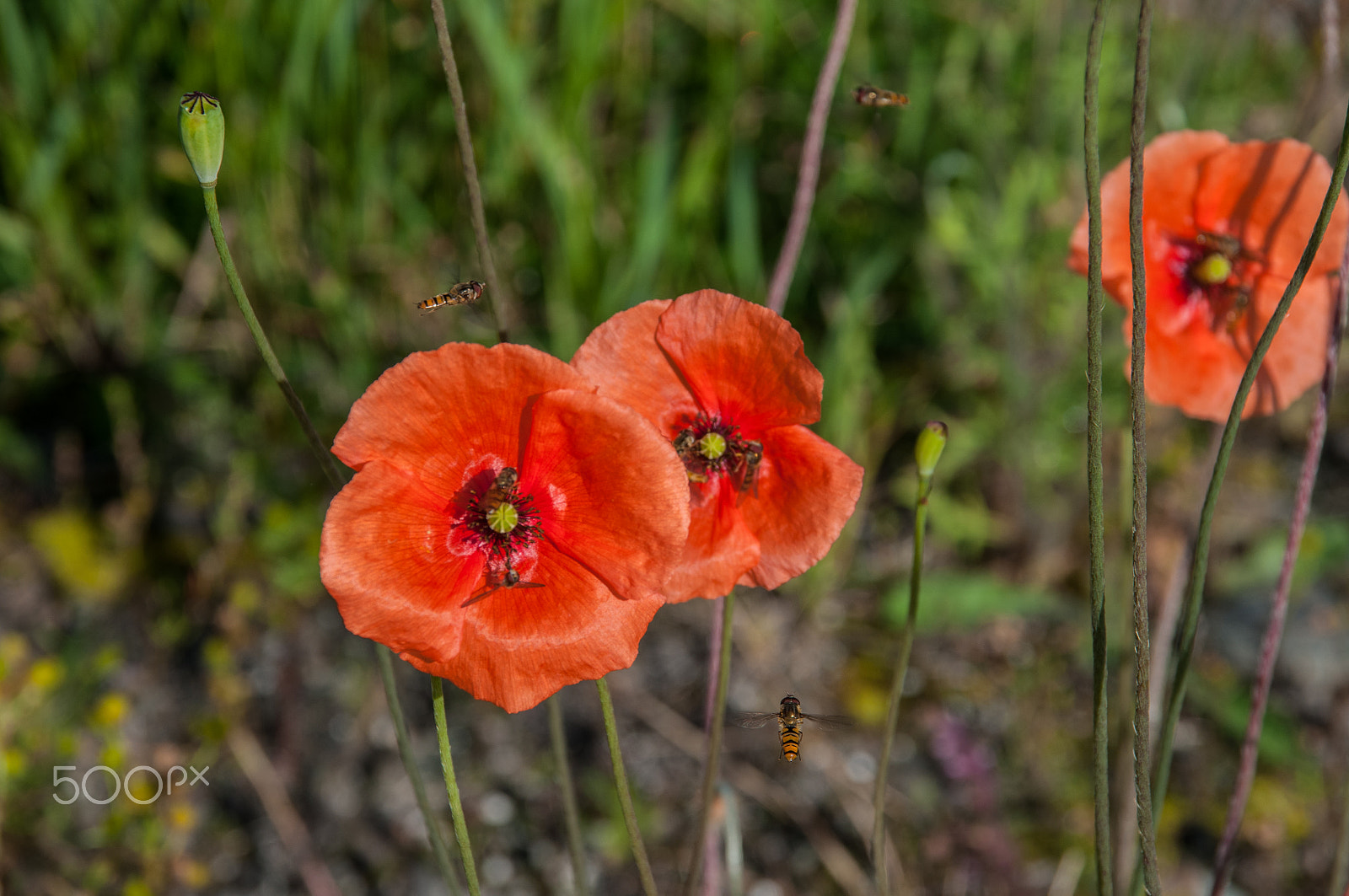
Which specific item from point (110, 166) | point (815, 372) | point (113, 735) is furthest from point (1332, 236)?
point (110, 166)

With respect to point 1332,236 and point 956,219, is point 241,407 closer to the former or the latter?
point 956,219

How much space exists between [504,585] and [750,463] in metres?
0.39

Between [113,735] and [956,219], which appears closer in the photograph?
[113,735]

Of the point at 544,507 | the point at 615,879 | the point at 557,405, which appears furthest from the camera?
the point at 615,879

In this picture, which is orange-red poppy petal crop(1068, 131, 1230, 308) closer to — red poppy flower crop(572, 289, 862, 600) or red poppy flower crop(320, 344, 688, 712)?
red poppy flower crop(572, 289, 862, 600)

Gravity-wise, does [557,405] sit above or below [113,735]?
above

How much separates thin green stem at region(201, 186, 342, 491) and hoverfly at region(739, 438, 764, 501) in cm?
56

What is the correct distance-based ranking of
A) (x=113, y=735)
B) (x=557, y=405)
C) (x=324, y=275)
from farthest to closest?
1. (x=324, y=275)
2. (x=113, y=735)
3. (x=557, y=405)

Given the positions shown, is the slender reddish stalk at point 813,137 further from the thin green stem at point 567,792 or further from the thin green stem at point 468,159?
the thin green stem at point 567,792

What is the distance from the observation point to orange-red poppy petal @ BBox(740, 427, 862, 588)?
134cm

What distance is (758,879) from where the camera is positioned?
2.69 metres

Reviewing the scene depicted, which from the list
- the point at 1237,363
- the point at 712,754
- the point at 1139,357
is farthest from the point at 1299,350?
the point at 712,754

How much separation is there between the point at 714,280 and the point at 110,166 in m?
1.89

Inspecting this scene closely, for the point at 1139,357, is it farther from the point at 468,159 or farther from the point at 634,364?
the point at 468,159
